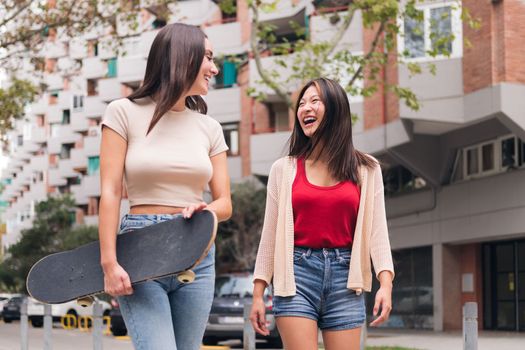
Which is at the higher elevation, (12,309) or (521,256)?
(521,256)

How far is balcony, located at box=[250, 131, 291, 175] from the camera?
35.5 metres

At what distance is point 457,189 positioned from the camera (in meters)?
28.2

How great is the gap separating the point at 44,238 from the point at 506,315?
31.7 metres

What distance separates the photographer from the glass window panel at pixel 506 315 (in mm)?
27328

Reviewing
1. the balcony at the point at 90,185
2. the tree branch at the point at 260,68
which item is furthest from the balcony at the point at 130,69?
the tree branch at the point at 260,68

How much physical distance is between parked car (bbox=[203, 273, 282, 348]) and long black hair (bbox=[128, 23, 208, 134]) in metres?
14.9

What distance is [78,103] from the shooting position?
234ft

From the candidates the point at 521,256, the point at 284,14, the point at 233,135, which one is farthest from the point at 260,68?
the point at 233,135

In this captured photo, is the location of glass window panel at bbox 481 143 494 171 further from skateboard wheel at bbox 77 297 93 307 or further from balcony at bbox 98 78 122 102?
balcony at bbox 98 78 122 102

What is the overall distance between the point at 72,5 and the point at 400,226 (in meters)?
13.1

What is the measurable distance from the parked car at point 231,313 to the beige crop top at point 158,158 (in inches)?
584

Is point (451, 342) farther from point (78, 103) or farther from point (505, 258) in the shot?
point (78, 103)

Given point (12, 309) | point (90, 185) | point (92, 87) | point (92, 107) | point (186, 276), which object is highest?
point (186, 276)

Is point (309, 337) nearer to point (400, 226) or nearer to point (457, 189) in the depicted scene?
point (457, 189)
